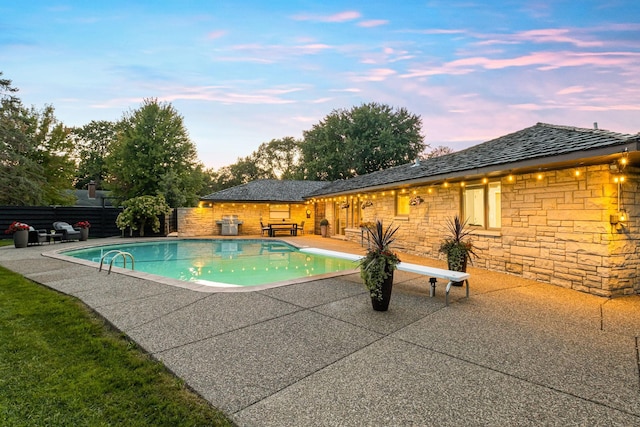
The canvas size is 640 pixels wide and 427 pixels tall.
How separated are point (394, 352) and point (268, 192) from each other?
19.5 metres

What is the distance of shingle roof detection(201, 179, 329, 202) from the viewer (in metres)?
20.5

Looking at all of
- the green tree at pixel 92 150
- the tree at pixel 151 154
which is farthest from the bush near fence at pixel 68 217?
the green tree at pixel 92 150

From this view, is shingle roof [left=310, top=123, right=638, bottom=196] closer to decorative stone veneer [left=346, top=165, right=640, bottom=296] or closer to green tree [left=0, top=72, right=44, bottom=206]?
decorative stone veneer [left=346, top=165, right=640, bottom=296]

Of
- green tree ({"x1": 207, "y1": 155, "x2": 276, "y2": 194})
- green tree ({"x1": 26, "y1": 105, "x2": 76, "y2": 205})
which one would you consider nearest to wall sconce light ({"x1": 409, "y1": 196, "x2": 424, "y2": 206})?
green tree ({"x1": 26, "y1": 105, "x2": 76, "y2": 205})

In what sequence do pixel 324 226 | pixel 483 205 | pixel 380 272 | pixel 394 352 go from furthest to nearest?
pixel 324 226
pixel 483 205
pixel 380 272
pixel 394 352

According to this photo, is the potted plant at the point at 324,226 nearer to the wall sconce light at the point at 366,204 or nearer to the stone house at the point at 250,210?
the stone house at the point at 250,210

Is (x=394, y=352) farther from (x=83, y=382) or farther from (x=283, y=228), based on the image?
(x=283, y=228)

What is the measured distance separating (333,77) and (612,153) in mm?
12266

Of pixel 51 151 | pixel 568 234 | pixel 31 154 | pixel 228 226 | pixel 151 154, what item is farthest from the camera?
pixel 51 151

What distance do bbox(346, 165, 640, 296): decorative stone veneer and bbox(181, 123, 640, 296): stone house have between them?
2 centimetres

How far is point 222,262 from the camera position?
35.5 ft

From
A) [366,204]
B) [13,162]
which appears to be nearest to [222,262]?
[366,204]

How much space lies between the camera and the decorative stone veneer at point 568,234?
5.54 m

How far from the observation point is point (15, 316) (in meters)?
4.10
